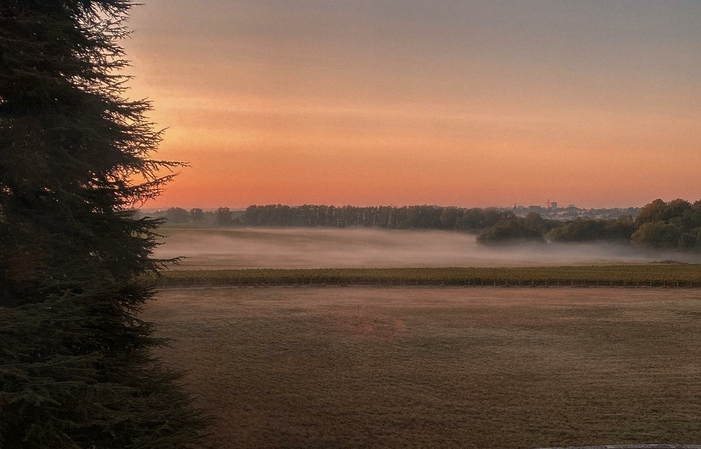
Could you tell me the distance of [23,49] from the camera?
19.8 ft

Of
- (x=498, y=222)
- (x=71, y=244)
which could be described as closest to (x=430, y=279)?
(x=71, y=244)

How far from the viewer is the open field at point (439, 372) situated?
31.3 feet

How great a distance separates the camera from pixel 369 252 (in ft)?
237

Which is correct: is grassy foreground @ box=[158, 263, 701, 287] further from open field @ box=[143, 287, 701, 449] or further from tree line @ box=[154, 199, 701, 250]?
tree line @ box=[154, 199, 701, 250]

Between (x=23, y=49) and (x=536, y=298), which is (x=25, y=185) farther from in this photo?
(x=536, y=298)

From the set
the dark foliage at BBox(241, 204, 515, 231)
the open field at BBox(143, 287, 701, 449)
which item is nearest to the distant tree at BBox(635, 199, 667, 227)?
the dark foliage at BBox(241, 204, 515, 231)

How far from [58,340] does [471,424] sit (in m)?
7.26

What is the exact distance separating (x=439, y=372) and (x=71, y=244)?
31.3 ft

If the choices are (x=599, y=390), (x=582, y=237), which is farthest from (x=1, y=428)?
(x=582, y=237)

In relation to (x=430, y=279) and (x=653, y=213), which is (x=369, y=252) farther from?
(x=653, y=213)

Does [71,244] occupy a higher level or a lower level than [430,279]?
higher

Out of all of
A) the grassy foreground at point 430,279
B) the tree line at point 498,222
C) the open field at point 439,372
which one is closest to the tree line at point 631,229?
the tree line at point 498,222

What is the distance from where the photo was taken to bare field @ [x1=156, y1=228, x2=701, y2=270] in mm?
57331

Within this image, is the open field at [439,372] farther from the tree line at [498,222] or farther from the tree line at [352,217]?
the tree line at [352,217]
